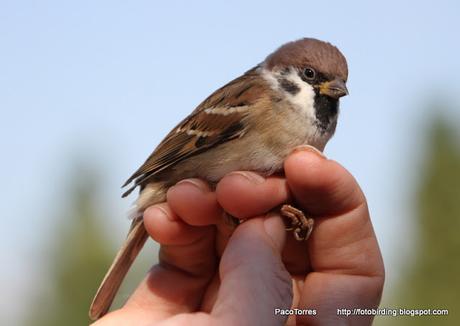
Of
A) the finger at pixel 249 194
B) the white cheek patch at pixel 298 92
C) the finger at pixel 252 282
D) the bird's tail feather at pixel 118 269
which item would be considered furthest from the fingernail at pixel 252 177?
the bird's tail feather at pixel 118 269

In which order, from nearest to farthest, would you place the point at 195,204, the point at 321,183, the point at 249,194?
the point at 321,183, the point at 249,194, the point at 195,204

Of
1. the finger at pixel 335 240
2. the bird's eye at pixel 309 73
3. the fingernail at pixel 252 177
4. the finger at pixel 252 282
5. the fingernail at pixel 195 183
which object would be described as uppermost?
the bird's eye at pixel 309 73

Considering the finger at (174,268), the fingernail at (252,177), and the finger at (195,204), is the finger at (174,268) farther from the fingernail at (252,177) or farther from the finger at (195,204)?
the fingernail at (252,177)

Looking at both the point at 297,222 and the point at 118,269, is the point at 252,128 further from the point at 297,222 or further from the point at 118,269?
the point at 118,269

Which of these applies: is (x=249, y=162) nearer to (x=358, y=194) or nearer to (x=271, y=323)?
(x=358, y=194)

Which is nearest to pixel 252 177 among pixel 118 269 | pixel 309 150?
pixel 309 150

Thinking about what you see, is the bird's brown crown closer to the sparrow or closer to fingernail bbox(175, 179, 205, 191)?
the sparrow

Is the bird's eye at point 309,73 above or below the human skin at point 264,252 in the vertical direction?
above
